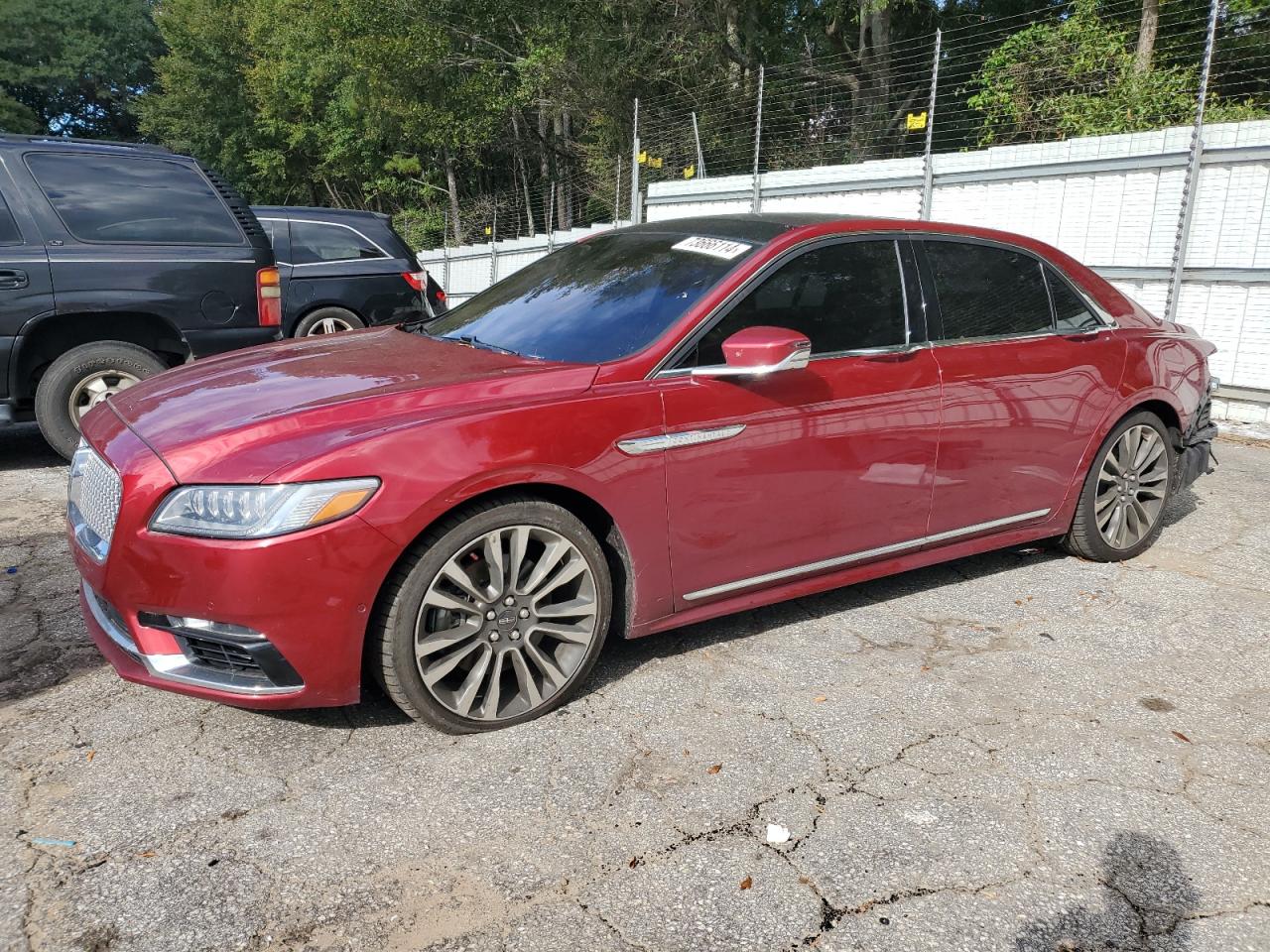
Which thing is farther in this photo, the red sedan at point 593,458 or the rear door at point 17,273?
the rear door at point 17,273

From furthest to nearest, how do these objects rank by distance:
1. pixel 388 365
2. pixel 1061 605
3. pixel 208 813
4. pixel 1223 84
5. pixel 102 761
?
pixel 1223 84
pixel 1061 605
pixel 388 365
pixel 102 761
pixel 208 813

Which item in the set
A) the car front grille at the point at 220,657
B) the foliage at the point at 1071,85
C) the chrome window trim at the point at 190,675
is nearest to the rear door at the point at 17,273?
the chrome window trim at the point at 190,675

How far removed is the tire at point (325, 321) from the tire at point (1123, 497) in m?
6.21

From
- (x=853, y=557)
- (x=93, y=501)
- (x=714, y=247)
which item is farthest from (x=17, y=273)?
(x=853, y=557)

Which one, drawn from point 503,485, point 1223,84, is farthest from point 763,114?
point 503,485

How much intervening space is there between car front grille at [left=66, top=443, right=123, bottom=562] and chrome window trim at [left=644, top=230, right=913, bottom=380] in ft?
5.40

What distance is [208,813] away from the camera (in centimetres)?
249

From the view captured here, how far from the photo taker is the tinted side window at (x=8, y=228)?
5.50 m

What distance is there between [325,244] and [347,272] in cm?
35

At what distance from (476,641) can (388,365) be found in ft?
3.37

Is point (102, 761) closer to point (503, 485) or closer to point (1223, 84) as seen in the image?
point (503, 485)

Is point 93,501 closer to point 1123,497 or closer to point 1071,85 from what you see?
point 1123,497

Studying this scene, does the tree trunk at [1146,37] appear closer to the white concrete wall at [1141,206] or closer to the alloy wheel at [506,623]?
the white concrete wall at [1141,206]

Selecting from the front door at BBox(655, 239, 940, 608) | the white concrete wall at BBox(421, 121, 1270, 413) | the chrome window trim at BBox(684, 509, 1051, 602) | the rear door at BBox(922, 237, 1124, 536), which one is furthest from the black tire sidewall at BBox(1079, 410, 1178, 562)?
the white concrete wall at BBox(421, 121, 1270, 413)
